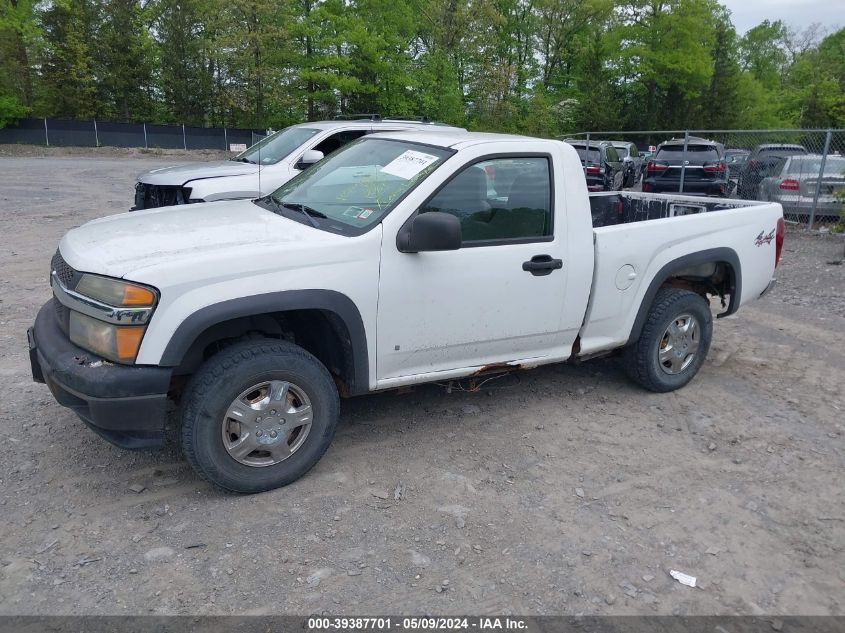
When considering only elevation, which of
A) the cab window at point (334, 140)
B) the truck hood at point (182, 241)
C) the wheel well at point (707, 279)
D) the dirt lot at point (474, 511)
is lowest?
the dirt lot at point (474, 511)

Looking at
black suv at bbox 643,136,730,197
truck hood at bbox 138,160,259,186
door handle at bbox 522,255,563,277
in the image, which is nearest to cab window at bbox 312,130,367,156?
truck hood at bbox 138,160,259,186

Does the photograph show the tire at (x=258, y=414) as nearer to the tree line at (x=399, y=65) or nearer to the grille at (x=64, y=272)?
the grille at (x=64, y=272)

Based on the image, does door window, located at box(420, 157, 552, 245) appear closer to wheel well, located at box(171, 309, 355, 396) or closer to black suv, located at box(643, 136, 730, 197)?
wheel well, located at box(171, 309, 355, 396)

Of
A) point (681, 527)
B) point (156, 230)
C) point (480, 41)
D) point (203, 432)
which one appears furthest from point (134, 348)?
point (480, 41)

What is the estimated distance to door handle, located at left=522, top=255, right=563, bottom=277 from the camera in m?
4.21

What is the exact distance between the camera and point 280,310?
3.51m

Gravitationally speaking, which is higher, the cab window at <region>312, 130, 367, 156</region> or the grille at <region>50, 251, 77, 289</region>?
the cab window at <region>312, 130, 367, 156</region>

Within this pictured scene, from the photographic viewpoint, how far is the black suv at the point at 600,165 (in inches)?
709

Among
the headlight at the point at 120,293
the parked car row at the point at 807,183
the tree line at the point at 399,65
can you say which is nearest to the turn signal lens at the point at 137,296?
the headlight at the point at 120,293

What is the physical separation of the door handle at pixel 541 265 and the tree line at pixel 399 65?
20.8 m

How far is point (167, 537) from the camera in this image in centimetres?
334

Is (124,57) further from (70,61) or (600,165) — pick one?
(600,165)

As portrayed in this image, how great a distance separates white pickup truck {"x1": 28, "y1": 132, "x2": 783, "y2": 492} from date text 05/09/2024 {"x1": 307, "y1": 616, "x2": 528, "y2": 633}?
1018 millimetres

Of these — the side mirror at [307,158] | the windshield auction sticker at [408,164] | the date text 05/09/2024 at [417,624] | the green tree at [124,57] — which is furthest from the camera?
the green tree at [124,57]
